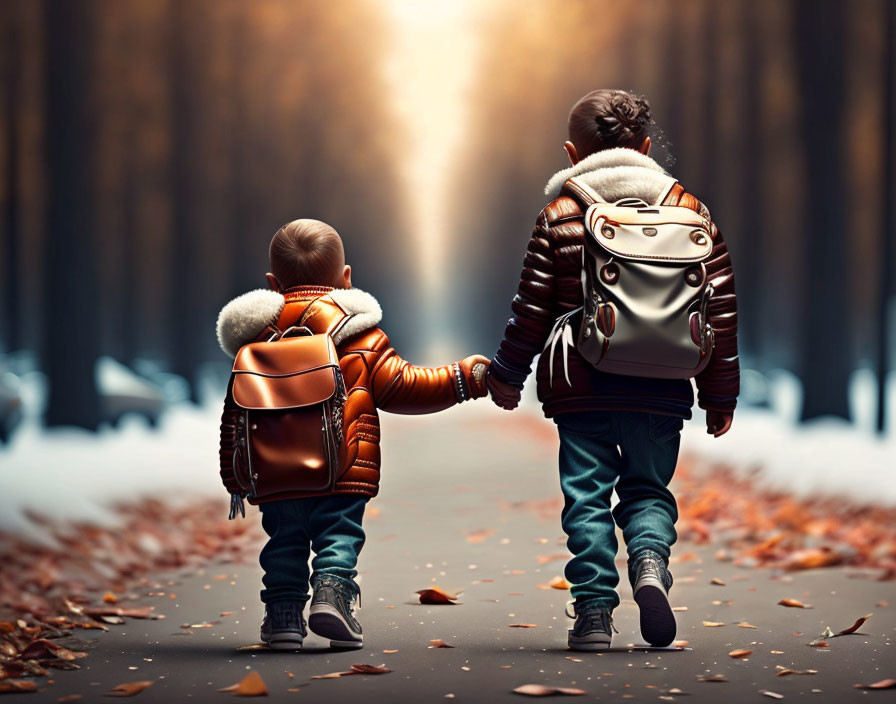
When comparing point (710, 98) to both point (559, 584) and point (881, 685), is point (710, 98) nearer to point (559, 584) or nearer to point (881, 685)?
point (559, 584)

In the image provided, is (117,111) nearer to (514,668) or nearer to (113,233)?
(113,233)

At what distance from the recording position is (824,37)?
11.1 m

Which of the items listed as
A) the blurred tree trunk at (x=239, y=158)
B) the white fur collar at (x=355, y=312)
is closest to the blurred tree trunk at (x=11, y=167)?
the blurred tree trunk at (x=239, y=158)

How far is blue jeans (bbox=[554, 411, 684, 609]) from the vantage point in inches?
167

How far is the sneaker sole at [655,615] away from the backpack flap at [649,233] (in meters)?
1.15

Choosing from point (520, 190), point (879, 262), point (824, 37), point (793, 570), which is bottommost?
point (793, 570)

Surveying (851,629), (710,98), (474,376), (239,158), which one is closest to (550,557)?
(851,629)

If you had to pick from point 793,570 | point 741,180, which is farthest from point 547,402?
point 741,180

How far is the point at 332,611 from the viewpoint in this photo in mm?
4066

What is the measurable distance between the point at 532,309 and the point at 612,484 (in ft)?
2.35

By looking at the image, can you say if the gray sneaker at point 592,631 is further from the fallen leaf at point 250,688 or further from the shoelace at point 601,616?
the fallen leaf at point 250,688

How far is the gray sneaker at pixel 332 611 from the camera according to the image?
4.05 metres

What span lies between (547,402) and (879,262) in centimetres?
825

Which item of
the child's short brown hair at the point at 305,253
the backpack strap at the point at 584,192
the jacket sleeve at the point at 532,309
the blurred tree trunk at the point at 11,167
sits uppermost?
the blurred tree trunk at the point at 11,167
